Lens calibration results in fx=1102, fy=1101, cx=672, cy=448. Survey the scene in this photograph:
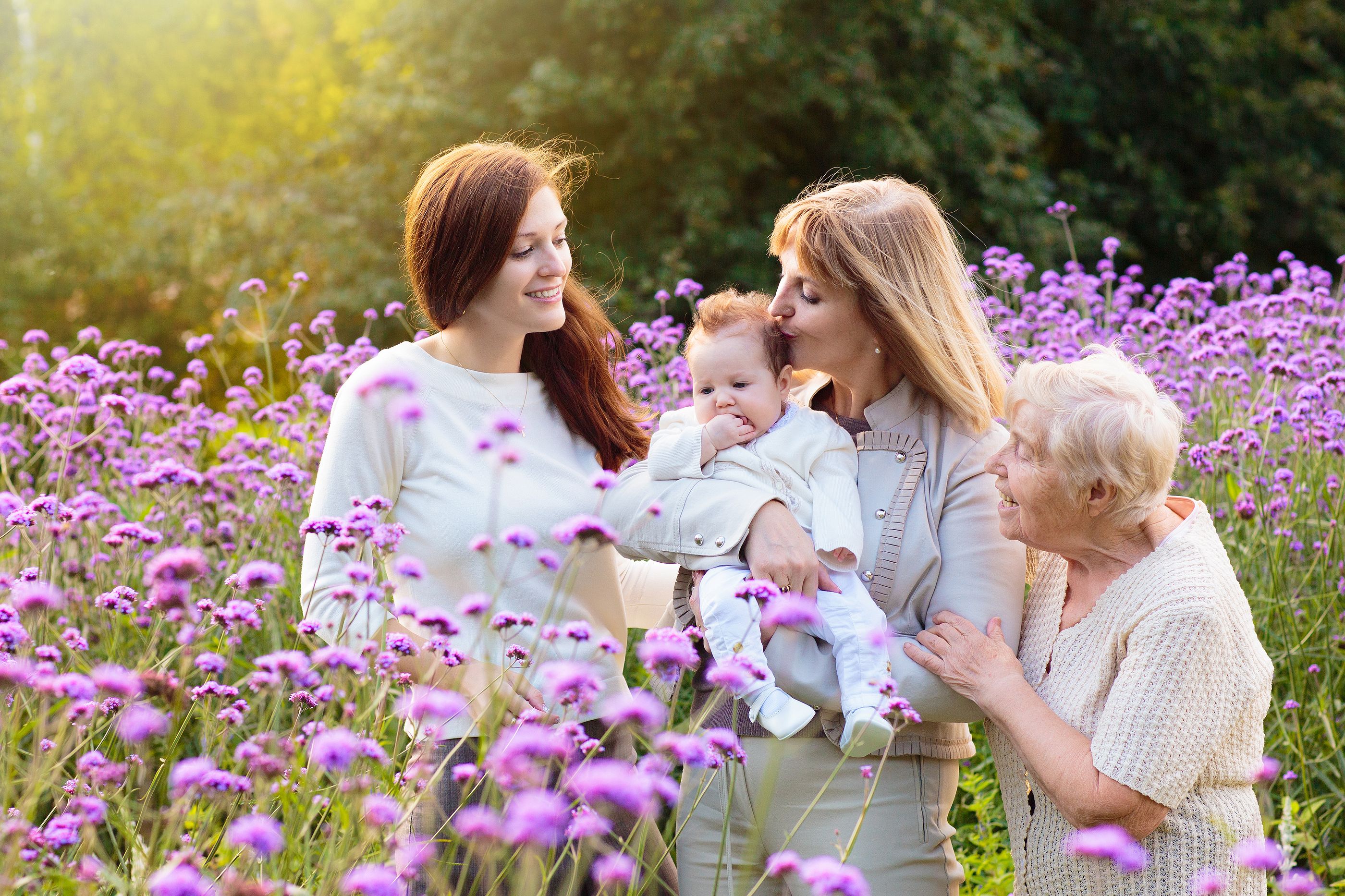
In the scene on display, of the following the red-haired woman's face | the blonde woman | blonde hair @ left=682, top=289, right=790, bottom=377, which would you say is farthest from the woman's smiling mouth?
the blonde woman

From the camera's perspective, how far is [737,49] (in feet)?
37.7

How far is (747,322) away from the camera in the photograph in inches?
110

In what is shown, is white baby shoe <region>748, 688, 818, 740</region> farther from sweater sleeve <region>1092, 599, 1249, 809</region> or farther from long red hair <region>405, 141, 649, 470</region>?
long red hair <region>405, 141, 649, 470</region>

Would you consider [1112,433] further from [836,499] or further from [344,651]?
[344,651]

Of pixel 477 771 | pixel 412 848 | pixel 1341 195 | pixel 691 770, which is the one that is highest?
pixel 477 771

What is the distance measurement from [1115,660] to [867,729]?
0.56 metres

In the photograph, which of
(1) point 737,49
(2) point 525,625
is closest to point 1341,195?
(1) point 737,49

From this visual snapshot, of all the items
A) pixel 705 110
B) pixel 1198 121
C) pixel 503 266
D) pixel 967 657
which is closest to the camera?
pixel 967 657

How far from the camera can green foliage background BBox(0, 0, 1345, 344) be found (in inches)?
461

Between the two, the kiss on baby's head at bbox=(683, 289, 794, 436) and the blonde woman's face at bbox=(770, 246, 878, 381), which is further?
the kiss on baby's head at bbox=(683, 289, 794, 436)

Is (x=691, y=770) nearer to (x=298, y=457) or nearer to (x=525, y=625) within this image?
(x=525, y=625)

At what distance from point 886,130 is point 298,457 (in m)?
8.83

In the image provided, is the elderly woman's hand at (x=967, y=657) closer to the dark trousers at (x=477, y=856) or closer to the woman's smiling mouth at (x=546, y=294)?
the dark trousers at (x=477, y=856)

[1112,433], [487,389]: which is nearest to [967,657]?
[1112,433]
